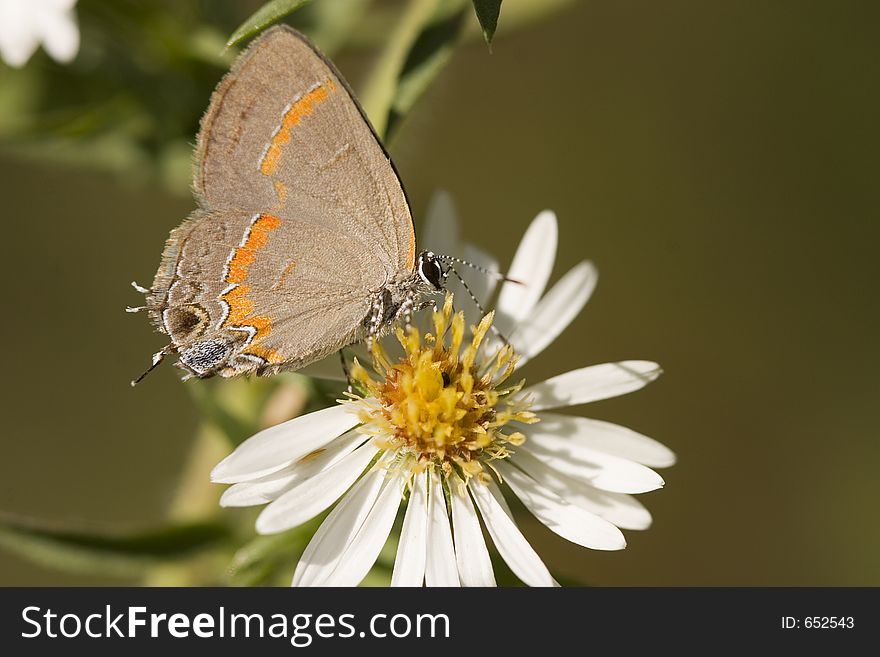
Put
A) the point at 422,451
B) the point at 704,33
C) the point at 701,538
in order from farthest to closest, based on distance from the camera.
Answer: the point at 704,33
the point at 701,538
the point at 422,451

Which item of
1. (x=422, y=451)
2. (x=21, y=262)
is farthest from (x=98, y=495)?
(x=422, y=451)

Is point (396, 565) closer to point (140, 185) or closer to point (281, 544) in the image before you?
point (281, 544)

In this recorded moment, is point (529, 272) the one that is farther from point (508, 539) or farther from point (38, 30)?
point (38, 30)

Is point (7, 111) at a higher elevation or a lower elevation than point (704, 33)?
lower

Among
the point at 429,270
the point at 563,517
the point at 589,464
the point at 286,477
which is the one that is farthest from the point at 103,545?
the point at 589,464

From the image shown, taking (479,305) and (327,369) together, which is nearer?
(327,369)

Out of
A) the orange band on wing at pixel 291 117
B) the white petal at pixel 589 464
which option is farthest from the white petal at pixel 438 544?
the orange band on wing at pixel 291 117
